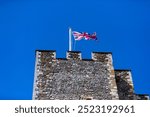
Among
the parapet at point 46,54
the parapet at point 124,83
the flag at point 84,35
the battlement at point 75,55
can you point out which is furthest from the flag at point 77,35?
the parapet at point 124,83

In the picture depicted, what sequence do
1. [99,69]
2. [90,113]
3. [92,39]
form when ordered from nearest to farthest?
[90,113]
[99,69]
[92,39]

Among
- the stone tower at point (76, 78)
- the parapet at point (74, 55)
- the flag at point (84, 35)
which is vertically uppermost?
the flag at point (84, 35)

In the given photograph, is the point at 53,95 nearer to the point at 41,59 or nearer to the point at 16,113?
the point at 41,59

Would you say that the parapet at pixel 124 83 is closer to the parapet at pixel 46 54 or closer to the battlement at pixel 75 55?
the battlement at pixel 75 55

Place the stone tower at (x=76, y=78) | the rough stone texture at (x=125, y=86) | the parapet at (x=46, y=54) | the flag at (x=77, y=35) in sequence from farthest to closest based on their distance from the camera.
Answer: the flag at (x=77, y=35) < the rough stone texture at (x=125, y=86) < the parapet at (x=46, y=54) < the stone tower at (x=76, y=78)

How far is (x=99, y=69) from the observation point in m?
24.7

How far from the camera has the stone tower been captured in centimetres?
2334

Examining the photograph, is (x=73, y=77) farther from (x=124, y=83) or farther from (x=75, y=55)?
(x=124, y=83)

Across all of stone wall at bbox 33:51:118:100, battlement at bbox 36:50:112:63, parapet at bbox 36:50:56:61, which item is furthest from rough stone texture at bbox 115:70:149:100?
parapet at bbox 36:50:56:61

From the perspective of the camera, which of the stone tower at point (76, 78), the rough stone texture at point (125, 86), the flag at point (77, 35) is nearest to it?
the stone tower at point (76, 78)

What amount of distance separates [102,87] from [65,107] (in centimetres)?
1047

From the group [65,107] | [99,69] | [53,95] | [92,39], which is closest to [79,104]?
[65,107]

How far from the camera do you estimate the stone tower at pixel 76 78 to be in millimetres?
23344

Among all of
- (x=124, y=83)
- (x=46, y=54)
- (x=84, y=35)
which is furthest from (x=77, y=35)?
(x=124, y=83)
